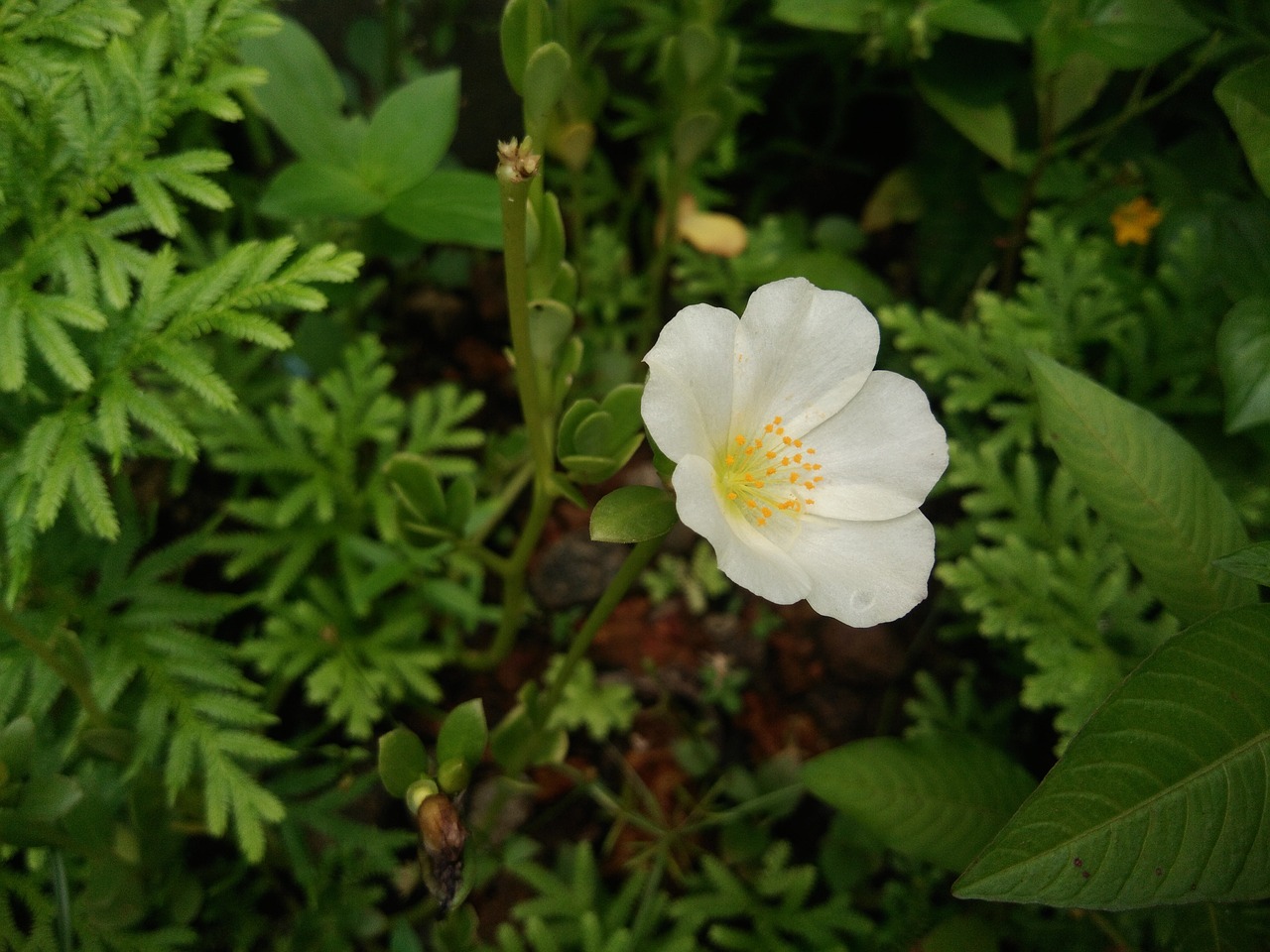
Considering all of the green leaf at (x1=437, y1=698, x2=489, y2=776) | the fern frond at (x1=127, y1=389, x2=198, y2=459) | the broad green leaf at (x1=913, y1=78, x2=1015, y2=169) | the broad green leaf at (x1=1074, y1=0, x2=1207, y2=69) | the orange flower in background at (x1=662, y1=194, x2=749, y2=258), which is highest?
the broad green leaf at (x1=1074, y1=0, x2=1207, y2=69)

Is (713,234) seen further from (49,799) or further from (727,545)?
(49,799)

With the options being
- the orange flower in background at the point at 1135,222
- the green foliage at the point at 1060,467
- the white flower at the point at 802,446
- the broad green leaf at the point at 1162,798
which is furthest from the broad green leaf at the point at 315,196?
the orange flower in background at the point at 1135,222

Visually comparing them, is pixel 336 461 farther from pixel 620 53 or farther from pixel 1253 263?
pixel 1253 263

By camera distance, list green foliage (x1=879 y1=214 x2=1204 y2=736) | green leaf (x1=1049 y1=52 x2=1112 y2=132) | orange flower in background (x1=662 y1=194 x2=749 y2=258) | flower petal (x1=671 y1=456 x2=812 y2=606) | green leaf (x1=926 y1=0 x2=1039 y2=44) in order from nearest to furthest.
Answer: flower petal (x1=671 y1=456 x2=812 y2=606)
green foliage (x1=879 y1=214 x2=1204 y2=736)
green leaf (x1=926 y1=0 x2=1039 y2=44)
green leaf (x1=1049 y1=52 x2=1112 y2=132)
orange flower in background (x1=662 y1=194 x2=749 y2=258)

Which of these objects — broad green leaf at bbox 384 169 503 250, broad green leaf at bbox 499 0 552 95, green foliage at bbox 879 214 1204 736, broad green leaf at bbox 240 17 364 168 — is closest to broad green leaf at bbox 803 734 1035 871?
green foliage at bbox 879 214 1204 736

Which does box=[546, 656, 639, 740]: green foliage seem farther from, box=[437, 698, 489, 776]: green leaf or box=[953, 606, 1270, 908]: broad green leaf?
box=[953, 606, 1270, 908]: broad green leaf

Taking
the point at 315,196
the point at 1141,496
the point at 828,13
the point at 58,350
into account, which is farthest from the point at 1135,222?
the point at 58,350
